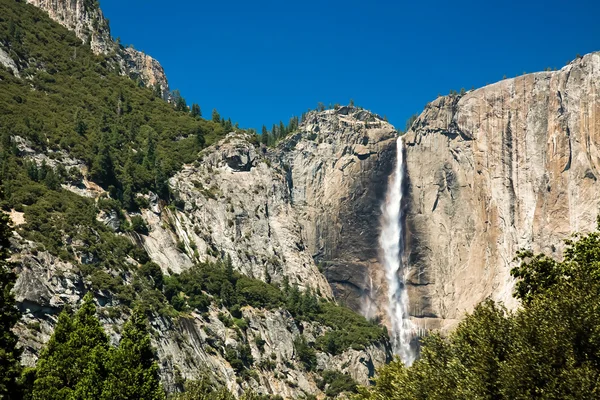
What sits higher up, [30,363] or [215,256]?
[215,256]

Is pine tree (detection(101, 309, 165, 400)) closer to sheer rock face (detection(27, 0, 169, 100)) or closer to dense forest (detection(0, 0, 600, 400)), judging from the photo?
dense forest (detection(0, 0, 600, 400))

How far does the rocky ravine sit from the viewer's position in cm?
8081

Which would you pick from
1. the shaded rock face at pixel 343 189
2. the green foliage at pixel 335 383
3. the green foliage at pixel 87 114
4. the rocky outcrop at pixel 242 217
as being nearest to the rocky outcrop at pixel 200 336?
the green foliage at pixel 335 383

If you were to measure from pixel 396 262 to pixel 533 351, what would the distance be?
414ft

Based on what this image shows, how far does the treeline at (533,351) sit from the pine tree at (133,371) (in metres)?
15.1

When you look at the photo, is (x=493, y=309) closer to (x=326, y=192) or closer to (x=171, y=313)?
(x=171, y=313)

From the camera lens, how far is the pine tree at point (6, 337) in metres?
36.7

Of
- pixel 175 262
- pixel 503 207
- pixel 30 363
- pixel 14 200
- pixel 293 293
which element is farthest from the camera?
pixel 503 207

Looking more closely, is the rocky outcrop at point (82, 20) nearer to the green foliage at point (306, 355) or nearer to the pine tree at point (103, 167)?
the pine tree at point (103, 167)

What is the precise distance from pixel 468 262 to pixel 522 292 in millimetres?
105835

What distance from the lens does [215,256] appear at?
117 metres

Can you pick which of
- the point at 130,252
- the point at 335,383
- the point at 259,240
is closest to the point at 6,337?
the point at 130,252

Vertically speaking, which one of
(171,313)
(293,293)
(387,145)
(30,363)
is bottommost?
(30,363)

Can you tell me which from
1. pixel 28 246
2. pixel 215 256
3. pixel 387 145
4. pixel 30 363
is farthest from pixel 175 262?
pixel 387 145
